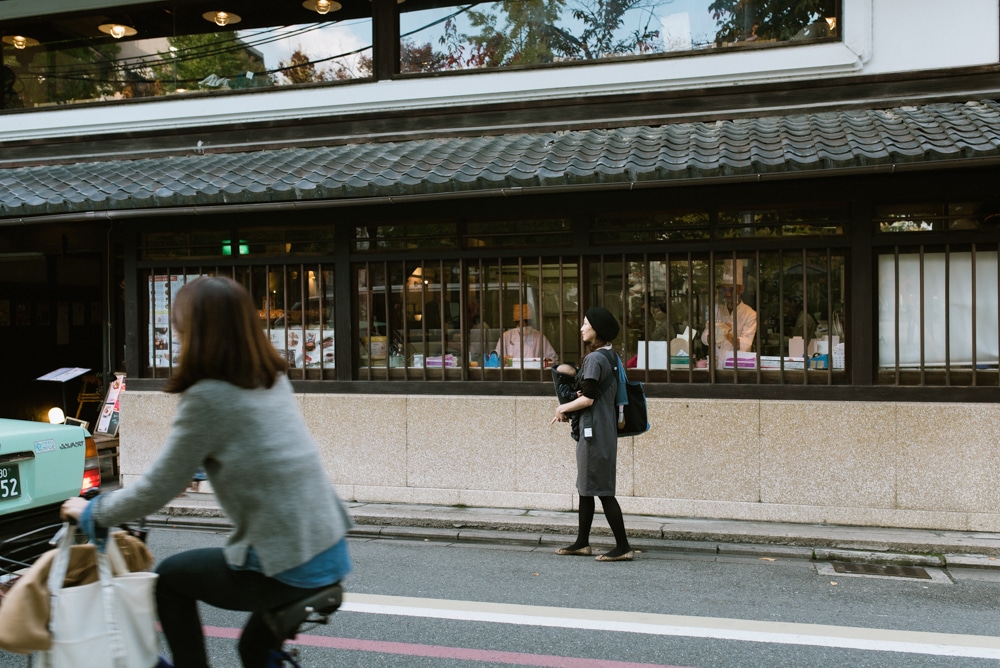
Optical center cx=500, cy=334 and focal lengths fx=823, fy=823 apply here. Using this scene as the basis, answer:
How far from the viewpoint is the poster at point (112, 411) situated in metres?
10.1

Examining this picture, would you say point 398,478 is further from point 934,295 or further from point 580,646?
point 934,295

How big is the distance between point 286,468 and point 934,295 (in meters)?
6.68

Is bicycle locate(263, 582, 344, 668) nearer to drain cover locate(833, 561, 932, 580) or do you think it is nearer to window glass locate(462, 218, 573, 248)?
drain cover locate(833, 561, 932, 580)

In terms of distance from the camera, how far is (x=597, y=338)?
6332mm

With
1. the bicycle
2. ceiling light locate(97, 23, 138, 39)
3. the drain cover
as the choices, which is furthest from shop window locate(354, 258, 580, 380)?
the bicycle

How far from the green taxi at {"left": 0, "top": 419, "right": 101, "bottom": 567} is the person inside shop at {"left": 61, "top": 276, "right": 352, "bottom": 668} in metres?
2.01

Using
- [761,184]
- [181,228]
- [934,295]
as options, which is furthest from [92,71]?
[934,295]

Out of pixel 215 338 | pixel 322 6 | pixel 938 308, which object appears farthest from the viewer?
pixel 322 6

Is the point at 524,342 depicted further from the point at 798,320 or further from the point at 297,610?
the point at 297,610

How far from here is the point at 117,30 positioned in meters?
10.9

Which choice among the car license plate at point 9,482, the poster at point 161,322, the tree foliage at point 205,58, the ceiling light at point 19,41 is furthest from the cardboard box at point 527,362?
the ceiling light at point 19,41

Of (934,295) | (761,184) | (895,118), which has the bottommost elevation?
(934,295)

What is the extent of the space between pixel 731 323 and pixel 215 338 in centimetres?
610

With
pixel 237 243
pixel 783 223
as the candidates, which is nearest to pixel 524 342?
pixel 783 223
